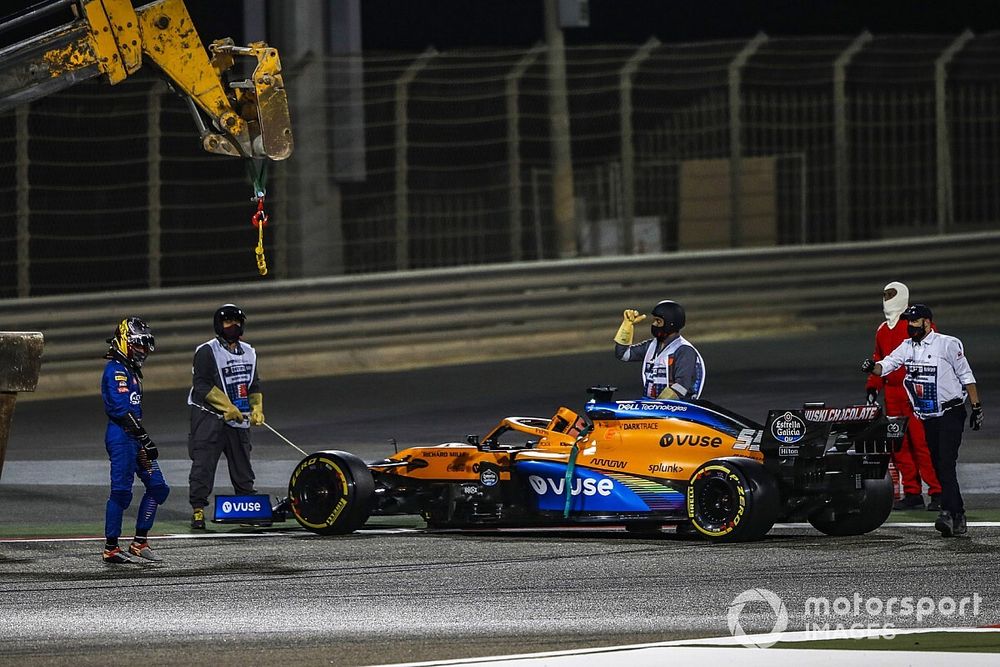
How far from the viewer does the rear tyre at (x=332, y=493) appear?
1292 cm

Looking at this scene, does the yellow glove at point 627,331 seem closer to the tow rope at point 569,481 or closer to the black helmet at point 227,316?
the tow rope at point 569,481

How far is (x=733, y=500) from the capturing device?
11977mm

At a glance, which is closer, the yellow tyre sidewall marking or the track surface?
the track surface

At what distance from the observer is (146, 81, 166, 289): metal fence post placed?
20.3 metres

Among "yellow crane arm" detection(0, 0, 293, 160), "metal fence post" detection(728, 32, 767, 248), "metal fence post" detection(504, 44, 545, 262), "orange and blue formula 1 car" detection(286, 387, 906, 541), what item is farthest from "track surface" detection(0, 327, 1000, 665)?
"metal fence post" detection(728, 32, 767, 248)

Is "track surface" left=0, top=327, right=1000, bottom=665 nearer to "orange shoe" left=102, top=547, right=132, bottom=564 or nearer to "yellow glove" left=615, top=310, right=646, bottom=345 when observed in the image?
"orange shoe" left=102, top=547, right=132, bottom=564

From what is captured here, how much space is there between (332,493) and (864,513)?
135 inches

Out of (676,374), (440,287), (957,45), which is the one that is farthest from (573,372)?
(676,374)

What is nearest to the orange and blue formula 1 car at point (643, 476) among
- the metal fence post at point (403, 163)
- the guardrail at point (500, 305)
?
the guardrail at point (500, 305)

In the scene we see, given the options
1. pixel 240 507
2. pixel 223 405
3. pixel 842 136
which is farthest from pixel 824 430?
pixel 842 136

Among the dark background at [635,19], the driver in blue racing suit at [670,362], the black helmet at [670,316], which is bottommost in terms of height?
the driver in blue racing suit at [670,362]

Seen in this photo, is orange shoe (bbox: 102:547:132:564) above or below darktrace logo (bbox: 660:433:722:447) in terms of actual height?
below

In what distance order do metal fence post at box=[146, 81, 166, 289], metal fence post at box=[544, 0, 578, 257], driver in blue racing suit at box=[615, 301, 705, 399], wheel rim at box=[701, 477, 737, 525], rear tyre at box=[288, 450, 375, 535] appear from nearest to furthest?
1. wheel rim at box=[701, 477, 737, 525]
2. rear tyre at box=[288, 450, 375, 535]
3. driver in blue racing suit at box=[615, 301, 705, 399]
4. metal fence post at box=[146, 81, 166, 289]
5. metal fence post at box=[544, 0, 578, 257]

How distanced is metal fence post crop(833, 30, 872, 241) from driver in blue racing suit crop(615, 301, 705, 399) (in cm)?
1014
